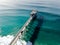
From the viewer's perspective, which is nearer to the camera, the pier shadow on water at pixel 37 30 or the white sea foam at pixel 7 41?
the white sea foam at pixel 7 41

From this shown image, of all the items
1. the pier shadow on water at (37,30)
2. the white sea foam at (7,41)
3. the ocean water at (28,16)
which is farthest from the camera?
the ocean water at (28,16)

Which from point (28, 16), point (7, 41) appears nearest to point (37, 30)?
point (7, 41)

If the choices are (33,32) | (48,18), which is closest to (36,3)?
(48,18)

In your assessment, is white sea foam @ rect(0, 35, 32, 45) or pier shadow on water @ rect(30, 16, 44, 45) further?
pier shadow on water @ rect(30, 16, 44, 45)

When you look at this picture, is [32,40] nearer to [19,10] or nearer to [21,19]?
[21,19]

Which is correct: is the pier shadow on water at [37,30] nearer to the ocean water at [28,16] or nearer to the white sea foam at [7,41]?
the ocean water at [28,16]

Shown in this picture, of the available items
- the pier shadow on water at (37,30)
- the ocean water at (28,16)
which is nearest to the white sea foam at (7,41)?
the ocean water at (28,16)

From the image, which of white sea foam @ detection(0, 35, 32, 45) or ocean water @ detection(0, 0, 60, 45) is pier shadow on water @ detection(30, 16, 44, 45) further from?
white sea foam @ detection(0, 35, 32, 45)

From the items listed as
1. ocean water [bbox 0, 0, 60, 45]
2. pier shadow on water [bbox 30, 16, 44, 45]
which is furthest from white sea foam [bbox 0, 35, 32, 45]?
pier shadow on water [bbox 30, 16, 44, 45]
